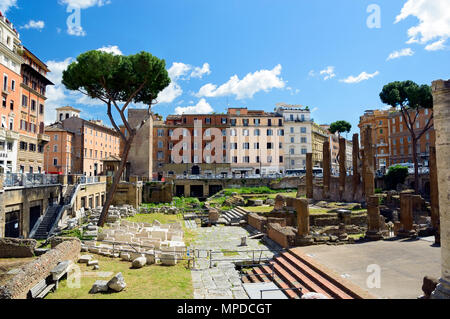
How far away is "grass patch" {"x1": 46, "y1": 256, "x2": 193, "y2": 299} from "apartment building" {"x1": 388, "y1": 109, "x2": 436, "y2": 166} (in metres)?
47.0

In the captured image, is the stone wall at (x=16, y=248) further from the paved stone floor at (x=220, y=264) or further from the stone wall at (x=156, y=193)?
the stone wall at (x=156, y=193)

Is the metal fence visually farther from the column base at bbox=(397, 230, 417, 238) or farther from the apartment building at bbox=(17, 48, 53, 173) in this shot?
the column base at bbox=(397, 230, 417, 238)

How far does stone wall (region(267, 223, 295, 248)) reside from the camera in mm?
14005

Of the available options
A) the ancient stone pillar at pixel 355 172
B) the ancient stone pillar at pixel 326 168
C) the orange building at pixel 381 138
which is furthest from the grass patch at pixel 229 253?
the orange building at pixel 381 138

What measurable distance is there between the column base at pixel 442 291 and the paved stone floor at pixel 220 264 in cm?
484

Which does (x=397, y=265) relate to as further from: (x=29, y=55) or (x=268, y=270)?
(x=29, y=55)

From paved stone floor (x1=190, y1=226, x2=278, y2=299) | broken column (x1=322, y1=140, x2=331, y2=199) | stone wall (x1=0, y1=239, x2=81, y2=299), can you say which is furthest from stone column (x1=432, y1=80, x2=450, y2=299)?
broken column (x1=322, y1=140, x2=331, y2=199)

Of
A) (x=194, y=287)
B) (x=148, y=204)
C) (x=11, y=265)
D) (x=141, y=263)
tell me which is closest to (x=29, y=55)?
(x=148, y=204)

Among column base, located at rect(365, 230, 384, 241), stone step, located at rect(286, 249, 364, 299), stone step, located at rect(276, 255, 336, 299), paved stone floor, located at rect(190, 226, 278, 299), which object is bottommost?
paved stone floor, located at rect(190, 226, 278, 299)

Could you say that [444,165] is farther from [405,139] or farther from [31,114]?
[405,139]

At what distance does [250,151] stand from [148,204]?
23086 millimetres

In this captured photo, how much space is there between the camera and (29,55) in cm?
3212

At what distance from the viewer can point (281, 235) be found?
1477 cm

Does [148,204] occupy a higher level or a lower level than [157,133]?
lower
